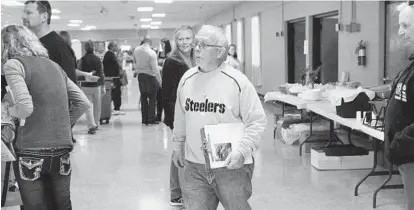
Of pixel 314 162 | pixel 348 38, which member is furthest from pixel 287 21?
pixel 314 162

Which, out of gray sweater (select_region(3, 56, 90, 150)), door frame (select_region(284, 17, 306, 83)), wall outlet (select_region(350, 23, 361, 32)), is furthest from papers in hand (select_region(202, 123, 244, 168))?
door frame (select_region(284, 17, 306, 83))

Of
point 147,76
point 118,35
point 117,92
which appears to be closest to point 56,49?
point 147,76

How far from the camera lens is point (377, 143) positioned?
4.50 m

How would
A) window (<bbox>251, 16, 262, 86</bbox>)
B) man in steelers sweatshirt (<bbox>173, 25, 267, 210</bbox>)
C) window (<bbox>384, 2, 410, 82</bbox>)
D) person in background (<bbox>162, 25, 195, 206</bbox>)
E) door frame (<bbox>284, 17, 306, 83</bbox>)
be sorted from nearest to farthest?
1. man in steelers sweatshirt (<bbox>173, 25, 267, 210</bbox>)
2. person in background (<bbox>162, 25, 195, 206</bbox>)
3. window (<bbox>384, 2, 410, 82</bbox>)
4. door frame (<bbox>284, 17, 306, 83</bbox>)
5. window (<bbox>251, 16, 262, 86</bbox>)

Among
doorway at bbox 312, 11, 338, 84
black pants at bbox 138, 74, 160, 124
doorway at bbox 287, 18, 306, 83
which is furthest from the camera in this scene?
doorway at bbox 287, 18, 306, 83

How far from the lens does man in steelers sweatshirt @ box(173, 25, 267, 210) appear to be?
232 centimetres

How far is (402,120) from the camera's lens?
89.0 inches

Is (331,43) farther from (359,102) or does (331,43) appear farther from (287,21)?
(359,102)

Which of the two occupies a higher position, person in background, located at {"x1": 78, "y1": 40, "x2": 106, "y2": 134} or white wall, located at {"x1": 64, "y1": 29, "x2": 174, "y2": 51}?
white wall, located at {"x1": 64, "y1": 29, "x2": 174, "y2": 51}

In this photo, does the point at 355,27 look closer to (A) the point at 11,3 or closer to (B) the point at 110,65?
(B) the point at 110,65

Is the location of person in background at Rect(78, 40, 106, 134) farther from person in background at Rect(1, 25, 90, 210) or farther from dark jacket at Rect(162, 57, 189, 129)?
person in background at Rect(1, 25, 90, 210)

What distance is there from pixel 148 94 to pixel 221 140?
6632 millimetres

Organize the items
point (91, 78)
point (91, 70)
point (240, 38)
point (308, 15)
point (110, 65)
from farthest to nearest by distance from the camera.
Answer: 1. point (240, 38)
2. point (308, 15)
3. point (110, 65)
4. point (91, 70)
5. point (91, 78)

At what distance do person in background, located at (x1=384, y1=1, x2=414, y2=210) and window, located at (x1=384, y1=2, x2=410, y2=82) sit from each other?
4.90m
